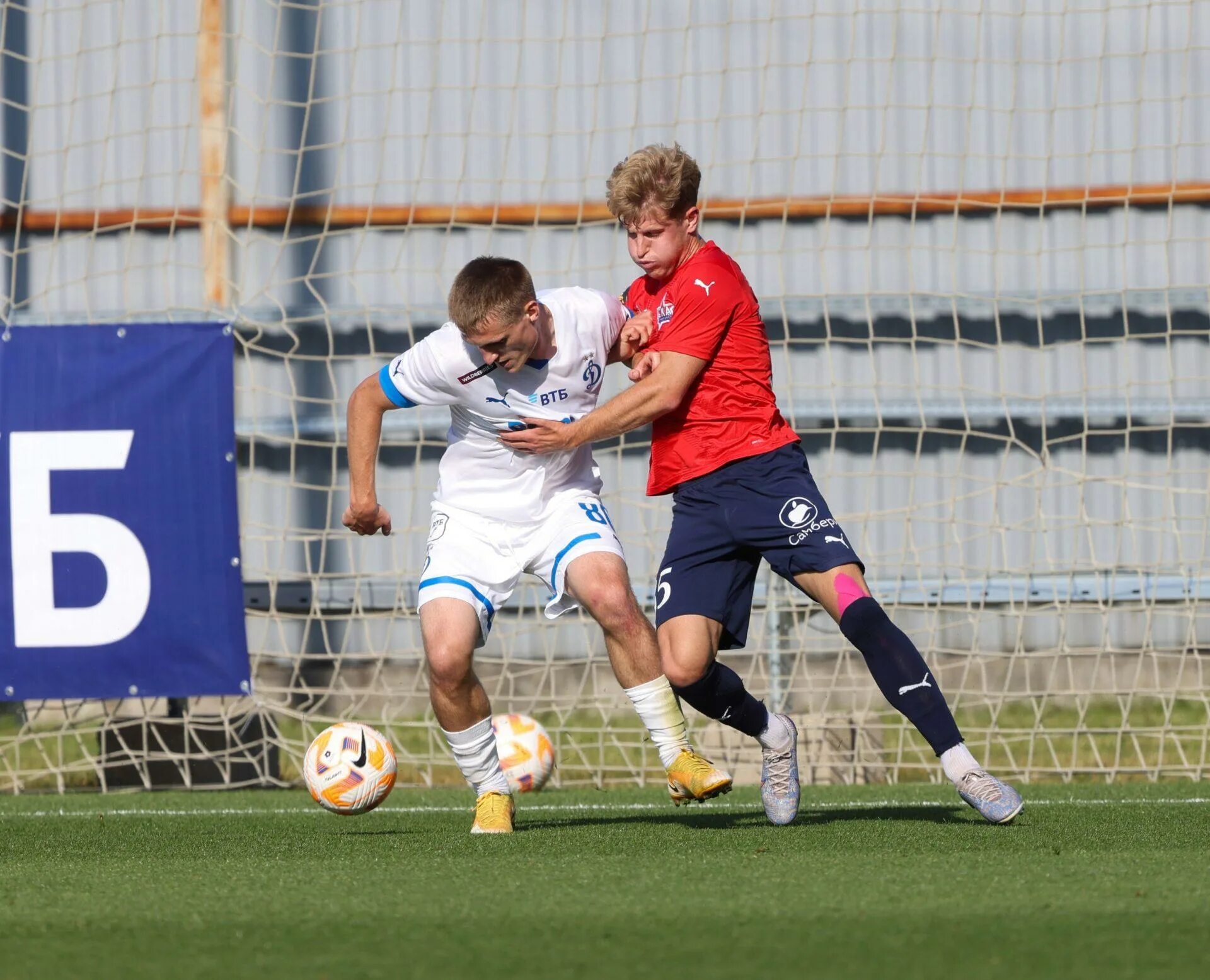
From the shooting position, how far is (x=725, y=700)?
4.55 meters

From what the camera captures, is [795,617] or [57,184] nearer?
[795,617]

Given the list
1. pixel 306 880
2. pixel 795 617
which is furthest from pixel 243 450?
pixel 306 880

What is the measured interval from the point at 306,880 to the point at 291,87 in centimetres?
550

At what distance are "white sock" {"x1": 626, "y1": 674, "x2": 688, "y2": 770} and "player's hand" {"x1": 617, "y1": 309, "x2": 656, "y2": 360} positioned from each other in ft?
2.97

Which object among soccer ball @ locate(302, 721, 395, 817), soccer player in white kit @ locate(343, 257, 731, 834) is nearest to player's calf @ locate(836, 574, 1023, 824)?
soccer player in white kit @ locate(343, 257, 731, 834)

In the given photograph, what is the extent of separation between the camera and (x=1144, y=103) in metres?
8.01

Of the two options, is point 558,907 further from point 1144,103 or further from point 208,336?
point 1144,103

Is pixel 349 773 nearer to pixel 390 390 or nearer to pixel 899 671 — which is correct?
pixel 390 390

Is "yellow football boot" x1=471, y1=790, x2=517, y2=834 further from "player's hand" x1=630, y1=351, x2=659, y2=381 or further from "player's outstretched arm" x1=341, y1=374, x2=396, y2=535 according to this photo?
"player's hand" x1=630, y1=351, x2=659, y2=381

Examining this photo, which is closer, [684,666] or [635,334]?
[684,666]

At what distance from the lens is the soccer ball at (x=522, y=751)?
5738 mm

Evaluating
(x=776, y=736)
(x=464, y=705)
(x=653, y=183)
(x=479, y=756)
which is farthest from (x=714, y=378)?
(x=479, y=756)

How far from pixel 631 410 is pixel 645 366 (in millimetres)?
172

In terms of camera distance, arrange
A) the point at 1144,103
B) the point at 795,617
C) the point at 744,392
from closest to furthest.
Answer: the point at 744,392, the point at 795,617, the point at 1144,103
